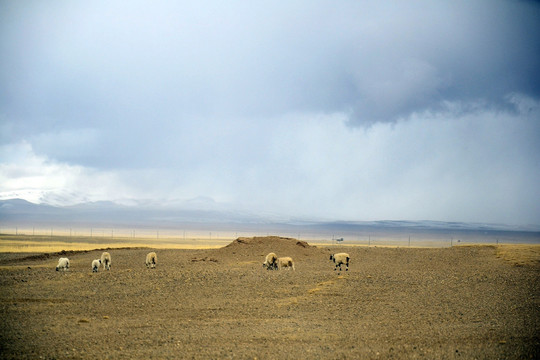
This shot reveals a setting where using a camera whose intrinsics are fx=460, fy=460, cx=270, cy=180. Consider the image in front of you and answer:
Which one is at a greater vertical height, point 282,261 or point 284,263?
point 282,261

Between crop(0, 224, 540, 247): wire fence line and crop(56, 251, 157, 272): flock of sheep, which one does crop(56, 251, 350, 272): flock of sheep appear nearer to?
crop(56, 251, 157, 272): flock of sheep

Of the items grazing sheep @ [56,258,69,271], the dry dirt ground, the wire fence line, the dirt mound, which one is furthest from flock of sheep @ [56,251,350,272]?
the wire fence line

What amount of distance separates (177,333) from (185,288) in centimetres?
839

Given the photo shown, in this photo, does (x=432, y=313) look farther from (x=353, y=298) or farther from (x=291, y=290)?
(x=291, y=290)

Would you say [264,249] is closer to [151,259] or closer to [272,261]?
[272,261]

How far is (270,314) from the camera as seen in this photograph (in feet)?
52.4

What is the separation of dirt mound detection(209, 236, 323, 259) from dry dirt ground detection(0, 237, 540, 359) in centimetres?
1000

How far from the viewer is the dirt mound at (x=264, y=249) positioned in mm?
37156

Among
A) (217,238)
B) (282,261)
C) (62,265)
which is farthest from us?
(217,238)

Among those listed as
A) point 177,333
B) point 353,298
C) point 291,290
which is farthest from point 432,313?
point 177,333

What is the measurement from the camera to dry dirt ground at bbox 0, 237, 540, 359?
11352 millimetres

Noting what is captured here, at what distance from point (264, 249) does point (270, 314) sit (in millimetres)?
22322

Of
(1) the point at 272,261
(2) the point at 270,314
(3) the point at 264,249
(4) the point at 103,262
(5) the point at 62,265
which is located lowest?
(2) the point at 270,314

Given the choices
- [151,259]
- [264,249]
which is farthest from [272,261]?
[264,249]
